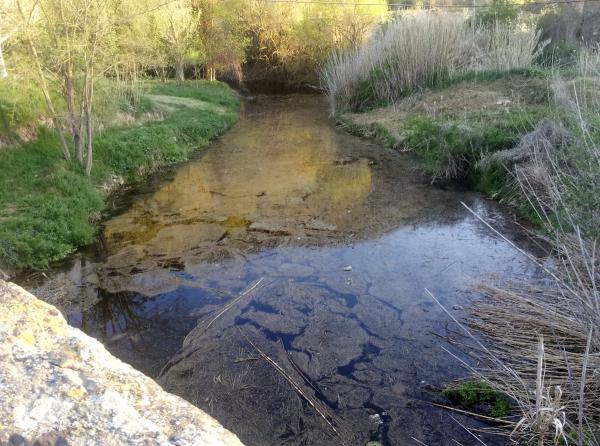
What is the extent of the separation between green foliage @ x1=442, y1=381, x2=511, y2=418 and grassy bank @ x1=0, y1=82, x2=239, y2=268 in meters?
5.76

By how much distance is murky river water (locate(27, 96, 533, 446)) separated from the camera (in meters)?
4.50

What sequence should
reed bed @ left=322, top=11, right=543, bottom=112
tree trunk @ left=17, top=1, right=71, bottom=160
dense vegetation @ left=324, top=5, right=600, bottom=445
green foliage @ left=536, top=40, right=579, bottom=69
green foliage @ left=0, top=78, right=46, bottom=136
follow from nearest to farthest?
dense vegetation @ left=324, top=5, right=600, bottom=445 < tree trunk @ left=17, top=1, right=71, bottom=160 < green foliage @ left=0, top=78, right=46, bottom=136 < reed bed @ left=322, top=11, right=543, bottom=112 < green foliage @ left=536, top=40, right=579, bottom=69

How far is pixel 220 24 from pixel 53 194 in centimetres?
2014

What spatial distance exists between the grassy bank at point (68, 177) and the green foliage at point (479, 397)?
5761 mm

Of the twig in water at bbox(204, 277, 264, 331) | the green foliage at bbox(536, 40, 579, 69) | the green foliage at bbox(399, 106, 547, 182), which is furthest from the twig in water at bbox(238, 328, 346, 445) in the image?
the green foliage at bbox(536, 40, 579, 69)

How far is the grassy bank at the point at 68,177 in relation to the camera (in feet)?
24.7

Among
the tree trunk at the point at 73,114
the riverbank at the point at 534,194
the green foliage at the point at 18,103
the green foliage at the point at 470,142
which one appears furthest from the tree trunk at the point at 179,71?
the green foliage at the point at 470,142

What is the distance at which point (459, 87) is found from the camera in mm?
15586

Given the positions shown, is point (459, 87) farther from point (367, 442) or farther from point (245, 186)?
point (367, 442)

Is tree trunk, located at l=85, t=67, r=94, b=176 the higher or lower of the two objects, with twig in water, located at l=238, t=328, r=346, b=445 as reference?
higher

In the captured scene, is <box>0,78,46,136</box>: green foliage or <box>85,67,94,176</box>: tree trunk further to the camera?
<box>85,67,94,176</box>: tree trunk

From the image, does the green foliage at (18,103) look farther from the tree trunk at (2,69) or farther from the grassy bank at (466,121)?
the grassy bank at (466,121)

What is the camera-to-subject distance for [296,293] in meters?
6.36

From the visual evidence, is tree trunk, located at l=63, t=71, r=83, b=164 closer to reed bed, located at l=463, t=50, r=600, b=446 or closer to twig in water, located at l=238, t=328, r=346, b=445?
twig in water, located at l=238, t=328, r=346, b=445
